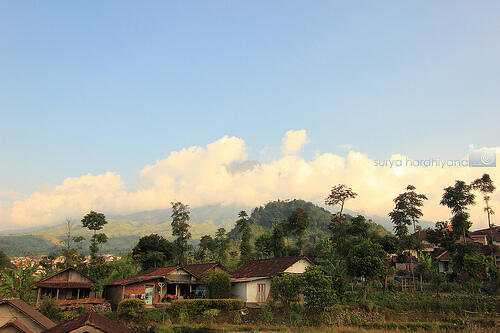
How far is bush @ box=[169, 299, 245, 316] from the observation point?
1206 inches

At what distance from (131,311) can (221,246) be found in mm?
36308

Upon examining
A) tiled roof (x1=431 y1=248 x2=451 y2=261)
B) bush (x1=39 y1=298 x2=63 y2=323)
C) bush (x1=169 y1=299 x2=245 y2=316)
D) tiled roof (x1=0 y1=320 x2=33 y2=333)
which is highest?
tiled roof (x1=431 y1=248 x2=451 y2=261)

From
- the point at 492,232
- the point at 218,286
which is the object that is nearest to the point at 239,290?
the point at 218,286

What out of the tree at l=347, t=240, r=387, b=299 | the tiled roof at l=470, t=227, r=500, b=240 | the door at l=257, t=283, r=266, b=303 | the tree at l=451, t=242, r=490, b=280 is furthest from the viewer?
the tiled roof at l=470, t=227, r=500, b=240

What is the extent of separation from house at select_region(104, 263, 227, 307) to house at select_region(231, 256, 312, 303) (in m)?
4.89

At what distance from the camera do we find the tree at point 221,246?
2510 inches

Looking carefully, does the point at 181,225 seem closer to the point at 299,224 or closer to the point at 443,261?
the point at 299,224

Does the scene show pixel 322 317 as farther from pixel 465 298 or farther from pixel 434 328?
pixel 465 298

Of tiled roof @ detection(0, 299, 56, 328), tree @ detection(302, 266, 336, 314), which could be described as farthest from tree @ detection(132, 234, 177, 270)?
tiled roof @ detection(0, 299, 56, 328)

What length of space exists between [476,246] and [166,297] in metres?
34.4

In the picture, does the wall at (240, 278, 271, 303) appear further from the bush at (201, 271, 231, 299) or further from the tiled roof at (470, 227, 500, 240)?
the tiled roof at (470, 227, 500, 240)

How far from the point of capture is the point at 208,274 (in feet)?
123

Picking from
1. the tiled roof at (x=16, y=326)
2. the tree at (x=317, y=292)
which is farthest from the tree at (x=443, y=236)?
the tiled roof at (x=16, y=326)

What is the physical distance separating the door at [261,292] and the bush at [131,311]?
1163 centimetres
